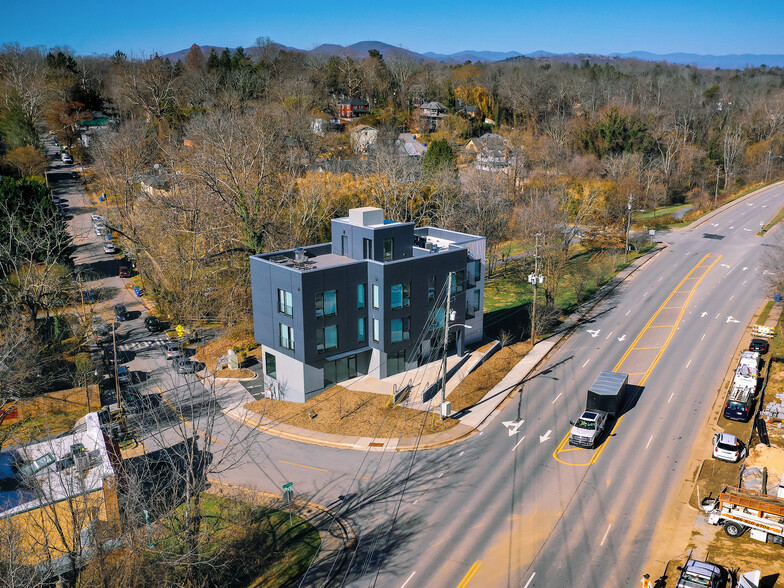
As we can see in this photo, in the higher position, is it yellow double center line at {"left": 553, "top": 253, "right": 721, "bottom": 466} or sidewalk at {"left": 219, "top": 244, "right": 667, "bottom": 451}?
yellow double center line at {"left": 553, "top": 253, "right": 721, "bottom": 466}

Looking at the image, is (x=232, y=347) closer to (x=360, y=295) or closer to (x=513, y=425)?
(x=360, y=295)

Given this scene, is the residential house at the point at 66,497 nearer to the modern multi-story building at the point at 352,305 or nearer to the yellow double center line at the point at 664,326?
the modern multi-story building at the point at 352,305

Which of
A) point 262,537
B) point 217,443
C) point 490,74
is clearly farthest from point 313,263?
point 490,74

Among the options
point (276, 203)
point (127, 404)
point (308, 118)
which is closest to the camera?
point (127, 404)

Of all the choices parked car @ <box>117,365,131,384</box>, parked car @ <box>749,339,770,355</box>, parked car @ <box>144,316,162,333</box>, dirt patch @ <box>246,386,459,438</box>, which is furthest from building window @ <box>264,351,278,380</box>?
parked car @ <box>749,339,770,355</box>

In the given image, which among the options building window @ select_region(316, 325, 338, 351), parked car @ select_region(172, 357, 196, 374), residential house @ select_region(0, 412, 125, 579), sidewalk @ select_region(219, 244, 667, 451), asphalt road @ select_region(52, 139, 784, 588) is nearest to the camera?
residential house @ select_region(0, 412, 125, 579)

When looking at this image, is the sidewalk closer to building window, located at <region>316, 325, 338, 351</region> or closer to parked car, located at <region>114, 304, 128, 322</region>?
building window, located at <region>316, 325, 338, 351</region>

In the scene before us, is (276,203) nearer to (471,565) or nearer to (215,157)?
(215,157)

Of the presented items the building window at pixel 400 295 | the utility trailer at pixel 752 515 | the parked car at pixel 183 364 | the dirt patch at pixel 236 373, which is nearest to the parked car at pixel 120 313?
the parked car at pixel 183 364
